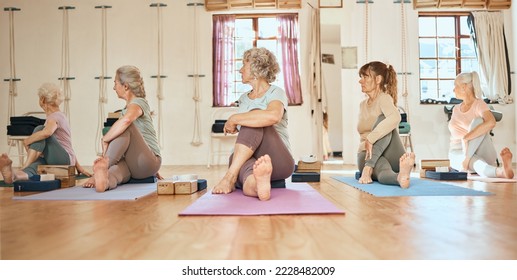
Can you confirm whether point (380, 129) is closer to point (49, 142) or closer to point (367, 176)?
point (367, 176)

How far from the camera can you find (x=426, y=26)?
264 inches

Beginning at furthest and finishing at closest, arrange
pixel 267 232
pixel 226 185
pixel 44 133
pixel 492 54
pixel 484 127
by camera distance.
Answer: pixel 492 54 < pixel 484 127 < pixel 44 133 < pixel 226 185 < pixel 267 232

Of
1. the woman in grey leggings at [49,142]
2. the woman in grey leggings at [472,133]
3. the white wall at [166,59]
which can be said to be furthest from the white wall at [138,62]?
the woman in grey leggings at [49,142]

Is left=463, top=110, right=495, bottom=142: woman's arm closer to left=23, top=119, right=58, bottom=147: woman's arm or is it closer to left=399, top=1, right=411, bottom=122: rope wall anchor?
left=23, top=119, right=58, bottom=147: woman's arm

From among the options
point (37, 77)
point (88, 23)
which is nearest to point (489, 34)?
point (88, 23)

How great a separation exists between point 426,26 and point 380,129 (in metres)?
4.75

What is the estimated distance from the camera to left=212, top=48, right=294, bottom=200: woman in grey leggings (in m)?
2.03

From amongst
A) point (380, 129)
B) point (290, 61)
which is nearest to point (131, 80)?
point (380, 129)

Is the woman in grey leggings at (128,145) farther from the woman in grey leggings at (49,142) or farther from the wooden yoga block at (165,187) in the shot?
the woman in grey leggings at (49,142)

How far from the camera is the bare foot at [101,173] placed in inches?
90.2

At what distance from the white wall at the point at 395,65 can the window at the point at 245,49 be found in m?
0.69

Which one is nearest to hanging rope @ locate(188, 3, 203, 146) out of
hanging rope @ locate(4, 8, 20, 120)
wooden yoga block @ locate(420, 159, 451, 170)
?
hanging rope @ locate(4, 8, 20, 120)

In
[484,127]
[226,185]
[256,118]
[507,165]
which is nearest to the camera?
[256,118]

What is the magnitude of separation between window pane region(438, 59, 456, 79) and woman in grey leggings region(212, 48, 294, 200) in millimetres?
5169
